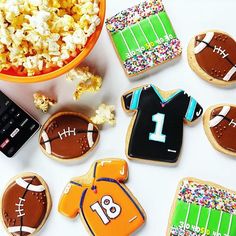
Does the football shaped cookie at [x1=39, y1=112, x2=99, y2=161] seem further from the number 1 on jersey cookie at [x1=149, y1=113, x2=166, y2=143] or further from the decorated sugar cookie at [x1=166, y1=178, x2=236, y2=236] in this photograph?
the decorated sugar cookie at [x1=166, y1=178, x2=236, y2=236]

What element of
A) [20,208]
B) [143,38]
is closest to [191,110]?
[143,38]

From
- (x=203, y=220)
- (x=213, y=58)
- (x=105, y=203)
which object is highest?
(x=213, y=58)

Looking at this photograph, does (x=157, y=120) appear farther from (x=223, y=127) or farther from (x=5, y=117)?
(x=5, y=117)

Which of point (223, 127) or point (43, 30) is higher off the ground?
point (43, 30)

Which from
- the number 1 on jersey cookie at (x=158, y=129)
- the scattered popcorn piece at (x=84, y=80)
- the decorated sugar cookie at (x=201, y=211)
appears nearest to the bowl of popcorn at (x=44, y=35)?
the scattered popcorn piece at (x=84, y=80)

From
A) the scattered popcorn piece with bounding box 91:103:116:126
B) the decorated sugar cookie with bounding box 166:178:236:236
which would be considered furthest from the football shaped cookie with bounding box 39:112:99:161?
the decorated sugar cookie with bounding box 166:178:236:236

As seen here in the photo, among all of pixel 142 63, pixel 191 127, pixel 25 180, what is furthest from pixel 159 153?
pixel 25 180

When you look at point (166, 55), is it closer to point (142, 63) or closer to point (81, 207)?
point (142, 63)
